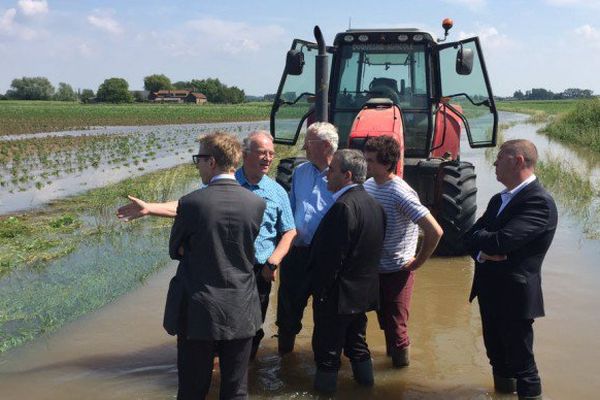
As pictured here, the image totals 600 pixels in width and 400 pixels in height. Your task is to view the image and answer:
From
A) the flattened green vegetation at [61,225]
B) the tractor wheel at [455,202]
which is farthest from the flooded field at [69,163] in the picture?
the tractor wheel at [455,202]

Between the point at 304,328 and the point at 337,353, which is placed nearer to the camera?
the point at 337,353

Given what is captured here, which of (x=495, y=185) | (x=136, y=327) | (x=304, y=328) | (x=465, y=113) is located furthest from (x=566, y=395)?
(x=495, y=185)

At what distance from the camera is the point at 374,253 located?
3.66m

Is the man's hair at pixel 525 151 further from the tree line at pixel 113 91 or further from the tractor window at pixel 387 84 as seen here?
the tree line at pixel 113 91

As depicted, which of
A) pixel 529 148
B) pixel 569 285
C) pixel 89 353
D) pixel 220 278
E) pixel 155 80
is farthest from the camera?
pixel 155 80

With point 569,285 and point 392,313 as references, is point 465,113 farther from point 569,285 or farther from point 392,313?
point 392,313

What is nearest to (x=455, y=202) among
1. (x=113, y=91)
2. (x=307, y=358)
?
(x=307, y=358)

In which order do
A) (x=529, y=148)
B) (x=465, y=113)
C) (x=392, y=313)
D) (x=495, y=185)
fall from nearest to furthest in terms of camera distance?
(x=529, y=148) → (x=392, y=313) → (x=465, y=113) → (x=495, y=185)

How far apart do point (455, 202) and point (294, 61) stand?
7.48 ft

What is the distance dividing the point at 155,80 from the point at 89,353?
118 metres

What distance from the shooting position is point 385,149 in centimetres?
384

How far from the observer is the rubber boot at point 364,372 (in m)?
3.96

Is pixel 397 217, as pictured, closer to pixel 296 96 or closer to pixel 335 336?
pixel 335 336

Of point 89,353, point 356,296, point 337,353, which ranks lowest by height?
point 89,353
